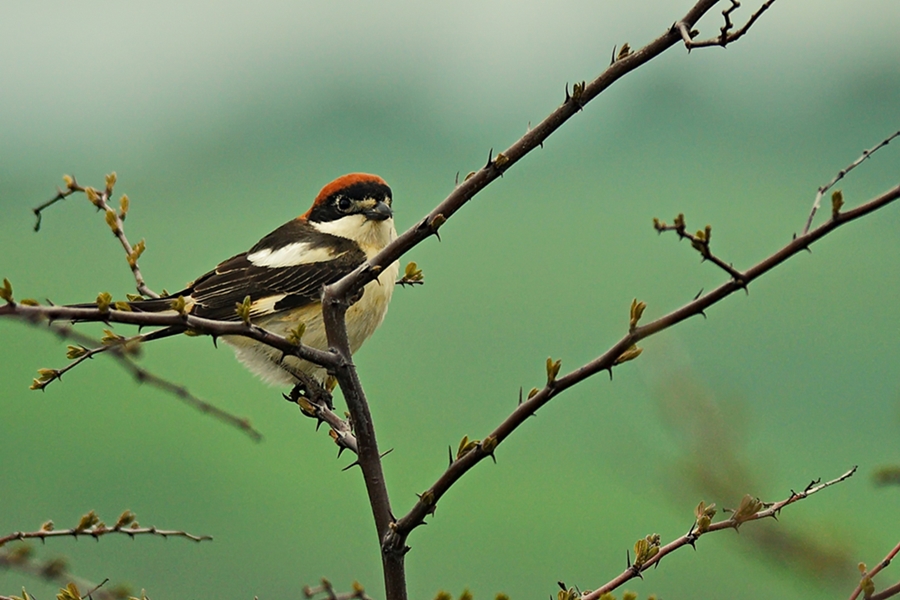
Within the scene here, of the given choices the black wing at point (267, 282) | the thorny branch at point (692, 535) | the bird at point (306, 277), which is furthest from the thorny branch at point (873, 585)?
the black wing at point (267, 282)

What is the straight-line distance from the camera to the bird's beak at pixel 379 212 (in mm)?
6066

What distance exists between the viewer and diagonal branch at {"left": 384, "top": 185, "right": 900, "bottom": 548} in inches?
88.7

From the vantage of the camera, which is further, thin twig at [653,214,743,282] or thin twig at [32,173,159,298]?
thin twig at [32,173,159,298]

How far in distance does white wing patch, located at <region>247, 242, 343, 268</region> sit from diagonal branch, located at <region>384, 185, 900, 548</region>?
3317 millimetres

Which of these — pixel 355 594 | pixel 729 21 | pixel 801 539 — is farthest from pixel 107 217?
pixel 801 539

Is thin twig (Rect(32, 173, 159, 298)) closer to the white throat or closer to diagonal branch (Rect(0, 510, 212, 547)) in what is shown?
diagonal branch (Rect(0, 510, 212, 547))

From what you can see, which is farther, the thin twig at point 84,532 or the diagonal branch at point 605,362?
the thin twig at point 84,532

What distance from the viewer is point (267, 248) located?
6.26 meters

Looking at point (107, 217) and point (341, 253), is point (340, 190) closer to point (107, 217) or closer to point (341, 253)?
point (341, 253)

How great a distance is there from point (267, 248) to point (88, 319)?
3.55 metres

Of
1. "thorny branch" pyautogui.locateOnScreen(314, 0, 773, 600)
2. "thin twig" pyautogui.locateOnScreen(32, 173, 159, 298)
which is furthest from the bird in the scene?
"thorny branch" pyautogui.locateOnScreen(314, 0, 773, 600)

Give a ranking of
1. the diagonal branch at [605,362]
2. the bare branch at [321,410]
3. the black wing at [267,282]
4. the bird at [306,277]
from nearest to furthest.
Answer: the diagonal branch at [605,362]
the bare branch at [321,410]
the bird at [306,277]
the black wing at [267,282]

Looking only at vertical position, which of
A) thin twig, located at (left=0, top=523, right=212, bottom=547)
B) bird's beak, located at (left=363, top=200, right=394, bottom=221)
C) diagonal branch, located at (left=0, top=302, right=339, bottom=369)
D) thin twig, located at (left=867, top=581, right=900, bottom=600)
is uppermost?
bird's beak, located at (left=363, top=200, right=394, bottom=221)

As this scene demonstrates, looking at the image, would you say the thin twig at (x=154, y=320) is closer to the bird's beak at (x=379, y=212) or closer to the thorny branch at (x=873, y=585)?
the thorny branch at (x=873, y=585)
